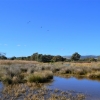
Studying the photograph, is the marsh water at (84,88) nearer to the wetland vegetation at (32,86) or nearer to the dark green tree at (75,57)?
the wetland vegetation at (32,86)

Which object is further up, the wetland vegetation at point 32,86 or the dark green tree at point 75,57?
the dark green tree at point 75,57

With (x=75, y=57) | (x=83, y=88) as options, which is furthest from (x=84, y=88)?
(x=75, y=57)

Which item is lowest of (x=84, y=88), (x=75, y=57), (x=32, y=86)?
(x=84, y=88)

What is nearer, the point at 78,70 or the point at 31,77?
the point at 31,77

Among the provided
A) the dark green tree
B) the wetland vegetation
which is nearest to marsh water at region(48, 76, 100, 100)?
the wetland vegetation

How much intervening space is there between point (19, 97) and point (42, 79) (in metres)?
8.52

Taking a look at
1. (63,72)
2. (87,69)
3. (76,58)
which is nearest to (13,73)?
(63,72)

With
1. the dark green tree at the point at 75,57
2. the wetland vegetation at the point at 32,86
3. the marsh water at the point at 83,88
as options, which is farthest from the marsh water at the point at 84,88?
the dark green tree at the point at 75,57

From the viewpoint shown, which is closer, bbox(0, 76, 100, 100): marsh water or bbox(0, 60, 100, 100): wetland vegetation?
bbox(0, 60, 100, 100): wetland vegetation

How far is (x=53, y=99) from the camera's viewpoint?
13.0 m

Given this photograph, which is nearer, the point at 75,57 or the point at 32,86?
the point at 32,86

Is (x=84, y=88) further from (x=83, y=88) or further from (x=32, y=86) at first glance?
(x=32, y=86)

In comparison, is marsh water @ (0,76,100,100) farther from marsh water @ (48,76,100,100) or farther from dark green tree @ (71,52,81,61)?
dark green tree @ (71,52,81,61)

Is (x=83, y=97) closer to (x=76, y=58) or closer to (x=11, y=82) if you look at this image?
(x=11, y=82)
